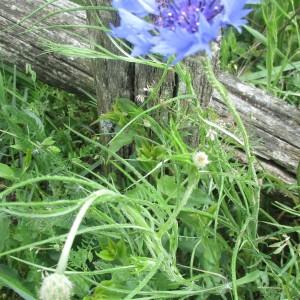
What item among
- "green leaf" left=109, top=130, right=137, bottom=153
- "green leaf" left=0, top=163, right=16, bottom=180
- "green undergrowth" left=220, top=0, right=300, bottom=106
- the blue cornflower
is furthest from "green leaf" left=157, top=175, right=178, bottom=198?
"green undergrowth" left=220, top=0, right=300, bottom=106

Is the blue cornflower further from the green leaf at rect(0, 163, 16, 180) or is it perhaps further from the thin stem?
the green leaf at rect(0, 163, 16, 180)

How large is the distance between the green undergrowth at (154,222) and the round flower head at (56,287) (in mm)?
306

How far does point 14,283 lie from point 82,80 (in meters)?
0.60

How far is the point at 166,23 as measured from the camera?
930mm

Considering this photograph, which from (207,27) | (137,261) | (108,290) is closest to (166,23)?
(207,27)

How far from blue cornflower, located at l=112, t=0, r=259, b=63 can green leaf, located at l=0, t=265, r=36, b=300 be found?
66cm

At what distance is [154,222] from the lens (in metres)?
1.21

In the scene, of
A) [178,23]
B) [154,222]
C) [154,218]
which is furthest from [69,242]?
[154,218]

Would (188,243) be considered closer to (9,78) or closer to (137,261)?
(137,261)

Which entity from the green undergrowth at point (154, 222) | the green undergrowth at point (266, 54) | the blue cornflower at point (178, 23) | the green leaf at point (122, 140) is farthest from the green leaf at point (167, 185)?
the green undergrowth at point (266, 54)

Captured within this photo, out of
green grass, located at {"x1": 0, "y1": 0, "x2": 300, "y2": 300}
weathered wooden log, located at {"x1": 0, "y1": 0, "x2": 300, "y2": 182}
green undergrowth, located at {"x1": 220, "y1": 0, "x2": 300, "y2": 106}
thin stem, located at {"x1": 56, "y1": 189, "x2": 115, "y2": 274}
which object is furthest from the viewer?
green undergrowth, located at {"x1": 220, "y1": 0, "x2": 300, "y2": 106}

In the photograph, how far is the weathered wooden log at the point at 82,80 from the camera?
1.62 metres

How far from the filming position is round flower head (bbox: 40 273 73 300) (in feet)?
2.56

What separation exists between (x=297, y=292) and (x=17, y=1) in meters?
1.07
